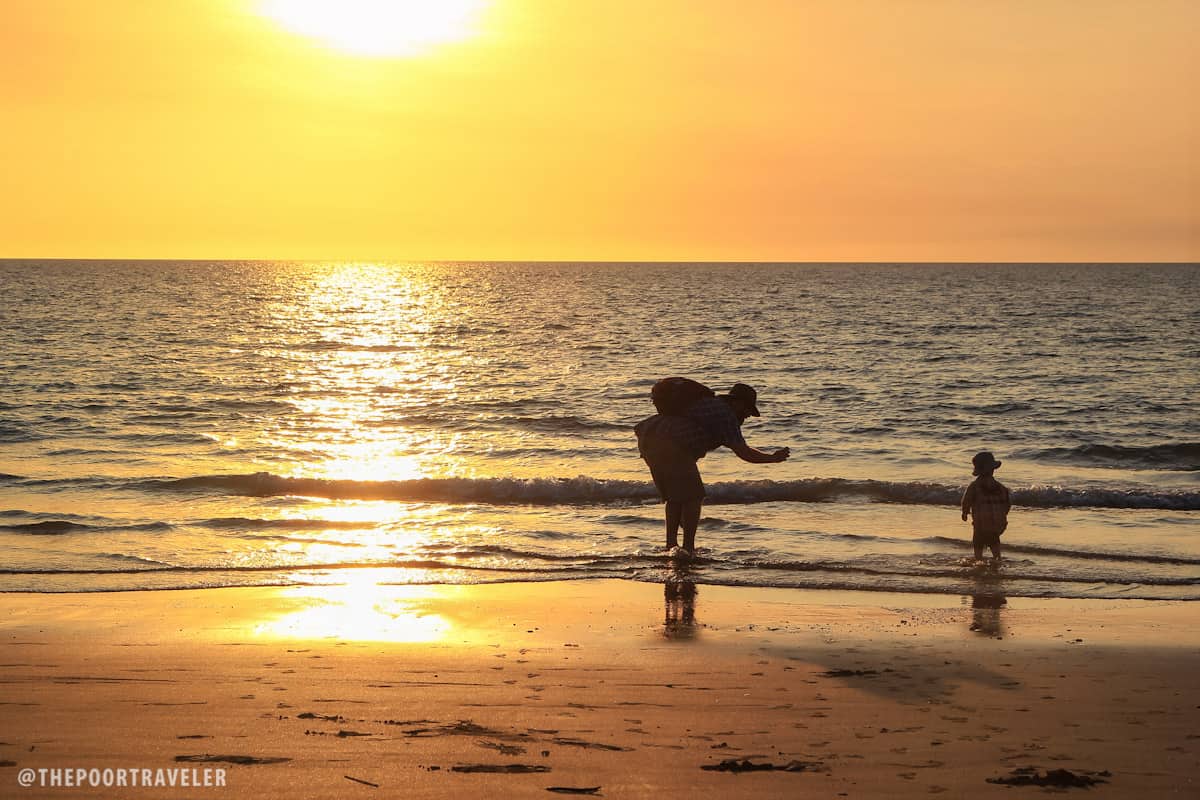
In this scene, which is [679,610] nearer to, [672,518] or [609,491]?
[672,518]

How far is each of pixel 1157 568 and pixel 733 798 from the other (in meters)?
8.15

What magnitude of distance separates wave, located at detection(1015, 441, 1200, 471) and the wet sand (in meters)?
11.3

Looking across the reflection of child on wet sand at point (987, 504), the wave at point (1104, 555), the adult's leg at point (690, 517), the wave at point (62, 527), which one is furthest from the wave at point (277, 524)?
the wave at point (1104, 555)

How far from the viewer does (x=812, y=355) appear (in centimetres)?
4047

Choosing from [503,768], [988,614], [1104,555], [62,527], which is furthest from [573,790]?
[62,527]

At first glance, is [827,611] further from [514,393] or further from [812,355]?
[812,355]

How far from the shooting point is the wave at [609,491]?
52.2 ft

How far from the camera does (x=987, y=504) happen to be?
11.0m

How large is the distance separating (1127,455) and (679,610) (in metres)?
14.5

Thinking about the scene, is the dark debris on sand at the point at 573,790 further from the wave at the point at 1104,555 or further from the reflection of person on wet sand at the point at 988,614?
the wave at the point at 1104,555

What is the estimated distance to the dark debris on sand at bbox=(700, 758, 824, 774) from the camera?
5105 mm

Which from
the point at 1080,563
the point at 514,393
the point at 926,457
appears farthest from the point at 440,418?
the point at 1080,563

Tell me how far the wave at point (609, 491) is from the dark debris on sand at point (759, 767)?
427 inches

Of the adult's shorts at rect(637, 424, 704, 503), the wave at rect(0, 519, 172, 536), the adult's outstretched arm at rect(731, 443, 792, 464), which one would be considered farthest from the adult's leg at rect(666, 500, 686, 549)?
the wave at rect(0, 519, 172, 536)
